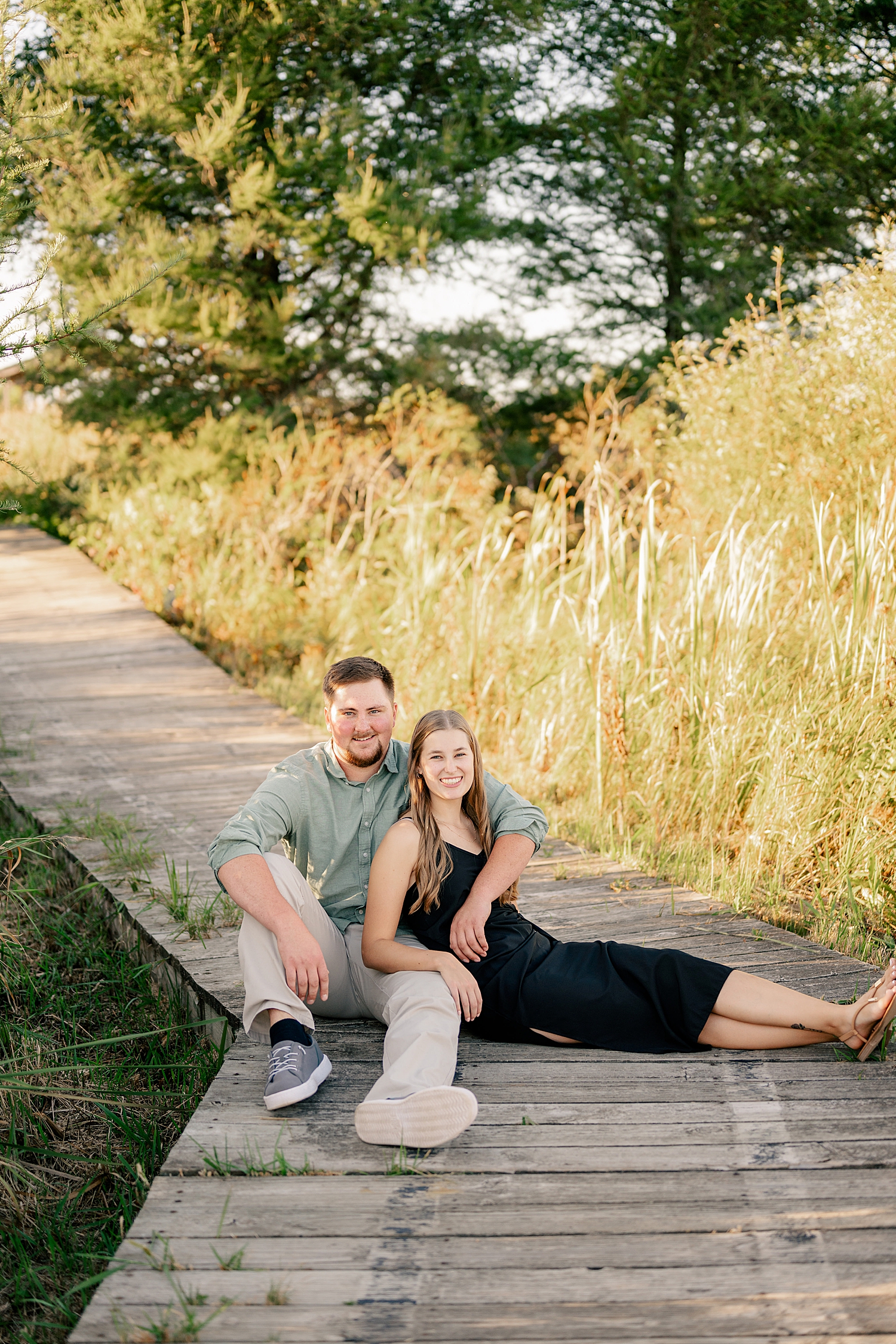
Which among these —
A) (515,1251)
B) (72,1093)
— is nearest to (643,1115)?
(515,1251)

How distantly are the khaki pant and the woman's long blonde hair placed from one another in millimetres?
200

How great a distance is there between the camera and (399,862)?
2646 mm

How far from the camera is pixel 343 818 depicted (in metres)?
2.88

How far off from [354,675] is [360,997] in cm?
83

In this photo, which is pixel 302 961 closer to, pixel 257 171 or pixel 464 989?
pixel 464 989

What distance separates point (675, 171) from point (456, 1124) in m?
11.0

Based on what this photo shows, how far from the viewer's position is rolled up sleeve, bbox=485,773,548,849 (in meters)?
2.82

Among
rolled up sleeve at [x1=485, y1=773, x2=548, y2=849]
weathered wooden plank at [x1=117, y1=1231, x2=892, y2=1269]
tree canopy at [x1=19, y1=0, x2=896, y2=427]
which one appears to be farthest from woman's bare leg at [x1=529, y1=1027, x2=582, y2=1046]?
Result: tree canopy at [x1=19, y1=0, x2=896, y2=427]

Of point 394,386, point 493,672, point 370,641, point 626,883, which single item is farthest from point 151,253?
point 626,883

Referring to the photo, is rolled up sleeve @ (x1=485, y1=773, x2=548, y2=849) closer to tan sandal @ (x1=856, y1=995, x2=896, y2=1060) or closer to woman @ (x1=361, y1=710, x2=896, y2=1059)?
woman @ (x1=361, y1=710, x2=896, y2=1059)

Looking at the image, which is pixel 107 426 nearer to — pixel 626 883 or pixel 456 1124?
pixel 626 883

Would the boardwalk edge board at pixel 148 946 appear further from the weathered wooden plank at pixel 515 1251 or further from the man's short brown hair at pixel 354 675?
the weathered wooden plank at pixel 515 1251

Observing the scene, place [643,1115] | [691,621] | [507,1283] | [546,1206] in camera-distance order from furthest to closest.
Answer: [691,621] < [643,1115] < [546,1206] < [507,1283]

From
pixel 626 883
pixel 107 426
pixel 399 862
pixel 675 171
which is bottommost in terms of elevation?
pixel 626 883
